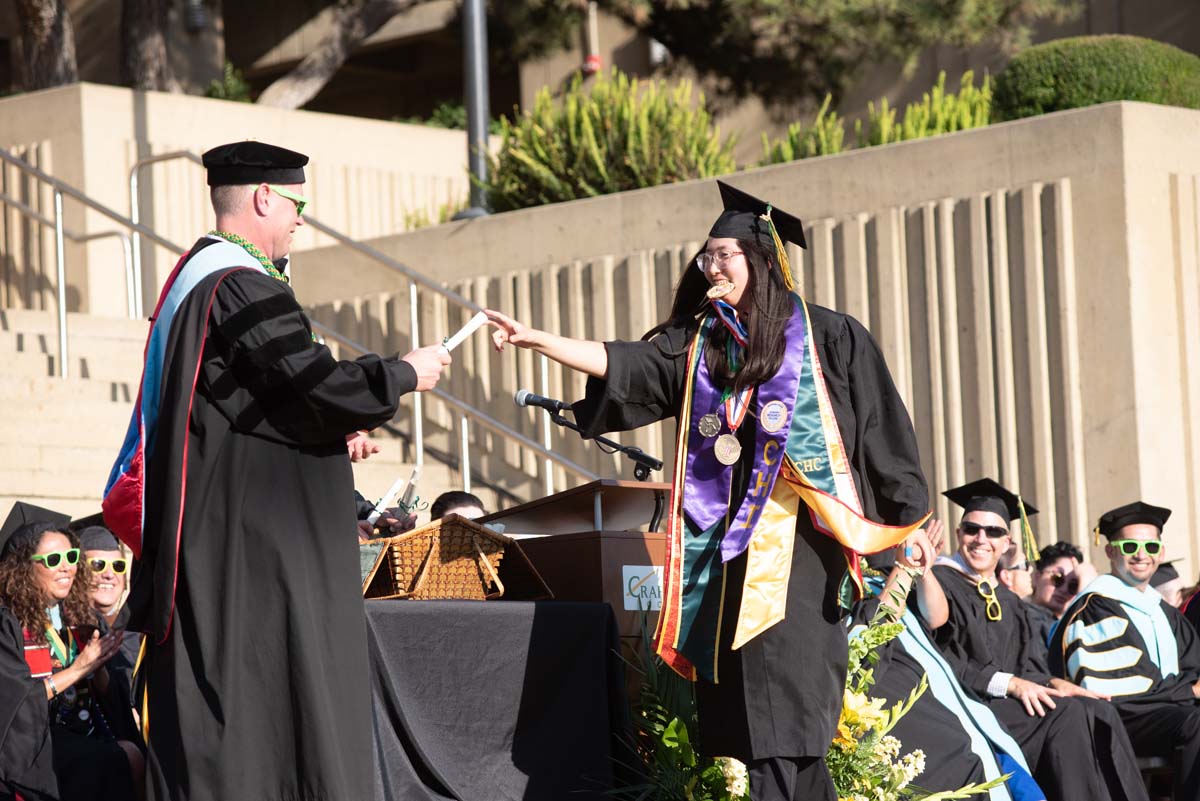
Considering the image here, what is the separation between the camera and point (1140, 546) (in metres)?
7.71

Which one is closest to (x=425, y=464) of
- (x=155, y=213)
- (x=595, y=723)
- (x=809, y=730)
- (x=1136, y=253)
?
(x=155, y=213)

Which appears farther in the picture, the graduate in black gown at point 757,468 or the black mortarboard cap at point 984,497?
the black mortarboard cap at point 984,497

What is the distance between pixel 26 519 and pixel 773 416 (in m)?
2.92

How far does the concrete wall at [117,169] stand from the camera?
40.9ft

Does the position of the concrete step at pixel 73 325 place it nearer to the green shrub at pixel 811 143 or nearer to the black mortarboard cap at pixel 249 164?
the green shrub at pixel 811 143

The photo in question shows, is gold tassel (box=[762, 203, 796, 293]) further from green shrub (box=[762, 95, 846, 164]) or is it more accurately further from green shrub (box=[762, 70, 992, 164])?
green shrub (box=[762, 95, 846, 164])

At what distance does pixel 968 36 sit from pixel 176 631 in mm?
Answer: 10105

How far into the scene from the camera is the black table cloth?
4590mm

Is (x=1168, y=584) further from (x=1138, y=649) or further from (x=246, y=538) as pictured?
(x=246, y=538)

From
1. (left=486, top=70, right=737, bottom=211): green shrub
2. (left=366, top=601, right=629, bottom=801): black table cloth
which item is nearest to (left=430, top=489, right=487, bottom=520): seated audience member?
(left=366, top=601, right=629, bottom=801): black table cloth

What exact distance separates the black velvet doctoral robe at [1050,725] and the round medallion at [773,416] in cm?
265

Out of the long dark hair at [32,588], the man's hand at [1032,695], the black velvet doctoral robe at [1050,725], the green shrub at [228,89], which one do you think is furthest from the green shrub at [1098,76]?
the green shrub at [228,89]

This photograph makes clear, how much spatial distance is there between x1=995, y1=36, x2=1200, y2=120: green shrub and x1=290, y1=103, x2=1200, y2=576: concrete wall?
1.82ft

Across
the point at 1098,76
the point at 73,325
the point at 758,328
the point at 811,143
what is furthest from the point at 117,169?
the point at 758,328
